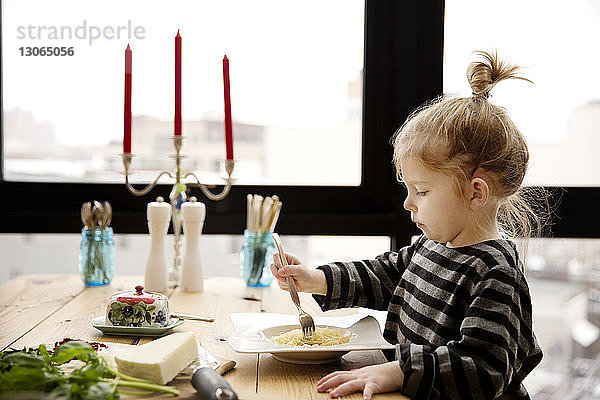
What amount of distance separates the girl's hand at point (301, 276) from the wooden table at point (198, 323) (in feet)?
0.48

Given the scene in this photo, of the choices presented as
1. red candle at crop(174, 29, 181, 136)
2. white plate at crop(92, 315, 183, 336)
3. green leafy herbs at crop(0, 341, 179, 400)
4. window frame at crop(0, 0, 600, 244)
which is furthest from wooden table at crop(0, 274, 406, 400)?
red candle at crop(174, 29, 181, 136)

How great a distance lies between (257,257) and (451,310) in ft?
2.38

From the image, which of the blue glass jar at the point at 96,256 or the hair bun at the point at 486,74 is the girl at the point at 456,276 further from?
the blue glass jar at the point at 96,256

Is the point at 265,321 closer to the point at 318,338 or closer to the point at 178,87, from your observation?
the point at 318,338

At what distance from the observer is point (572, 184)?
2338 mm

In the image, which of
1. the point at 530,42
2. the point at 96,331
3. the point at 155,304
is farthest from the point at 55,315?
the point at 530,42

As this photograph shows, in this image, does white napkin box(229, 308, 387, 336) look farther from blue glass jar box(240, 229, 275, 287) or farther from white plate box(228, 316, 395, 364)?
blue glass jar box(240, 229, 275, 287)


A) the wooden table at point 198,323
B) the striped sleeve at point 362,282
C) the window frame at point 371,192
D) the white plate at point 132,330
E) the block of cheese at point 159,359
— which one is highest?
the window frame at point 371,192

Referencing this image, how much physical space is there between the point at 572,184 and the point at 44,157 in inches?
64.5

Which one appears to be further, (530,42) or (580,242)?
(580,242)

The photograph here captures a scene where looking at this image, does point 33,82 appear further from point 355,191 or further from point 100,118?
point 355,191

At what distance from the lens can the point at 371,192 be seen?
2.33 meters

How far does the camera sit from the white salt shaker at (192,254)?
1863 mm

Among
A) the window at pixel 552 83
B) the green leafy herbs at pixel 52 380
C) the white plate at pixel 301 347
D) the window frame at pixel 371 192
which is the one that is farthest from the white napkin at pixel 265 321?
the window at pixel 552 83
